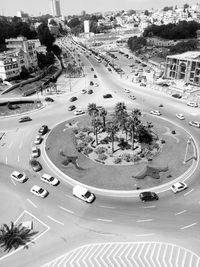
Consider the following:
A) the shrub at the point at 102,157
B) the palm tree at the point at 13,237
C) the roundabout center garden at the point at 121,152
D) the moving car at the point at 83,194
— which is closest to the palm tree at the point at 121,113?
the roundabout center garden at the point at 121,152

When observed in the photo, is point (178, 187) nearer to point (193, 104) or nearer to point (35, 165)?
point (35, 165)

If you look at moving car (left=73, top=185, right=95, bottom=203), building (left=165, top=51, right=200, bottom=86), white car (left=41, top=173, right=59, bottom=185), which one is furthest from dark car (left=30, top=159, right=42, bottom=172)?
building (left=165, top=51, right=200, bottom=86)

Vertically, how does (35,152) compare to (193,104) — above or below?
below

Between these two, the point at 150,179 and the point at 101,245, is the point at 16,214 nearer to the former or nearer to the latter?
the point at 101,245

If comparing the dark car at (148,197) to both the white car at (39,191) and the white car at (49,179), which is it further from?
the white car at (39,191)

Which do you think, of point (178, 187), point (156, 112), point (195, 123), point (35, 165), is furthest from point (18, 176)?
point (195, 123)

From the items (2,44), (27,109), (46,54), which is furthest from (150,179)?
(2,44)
